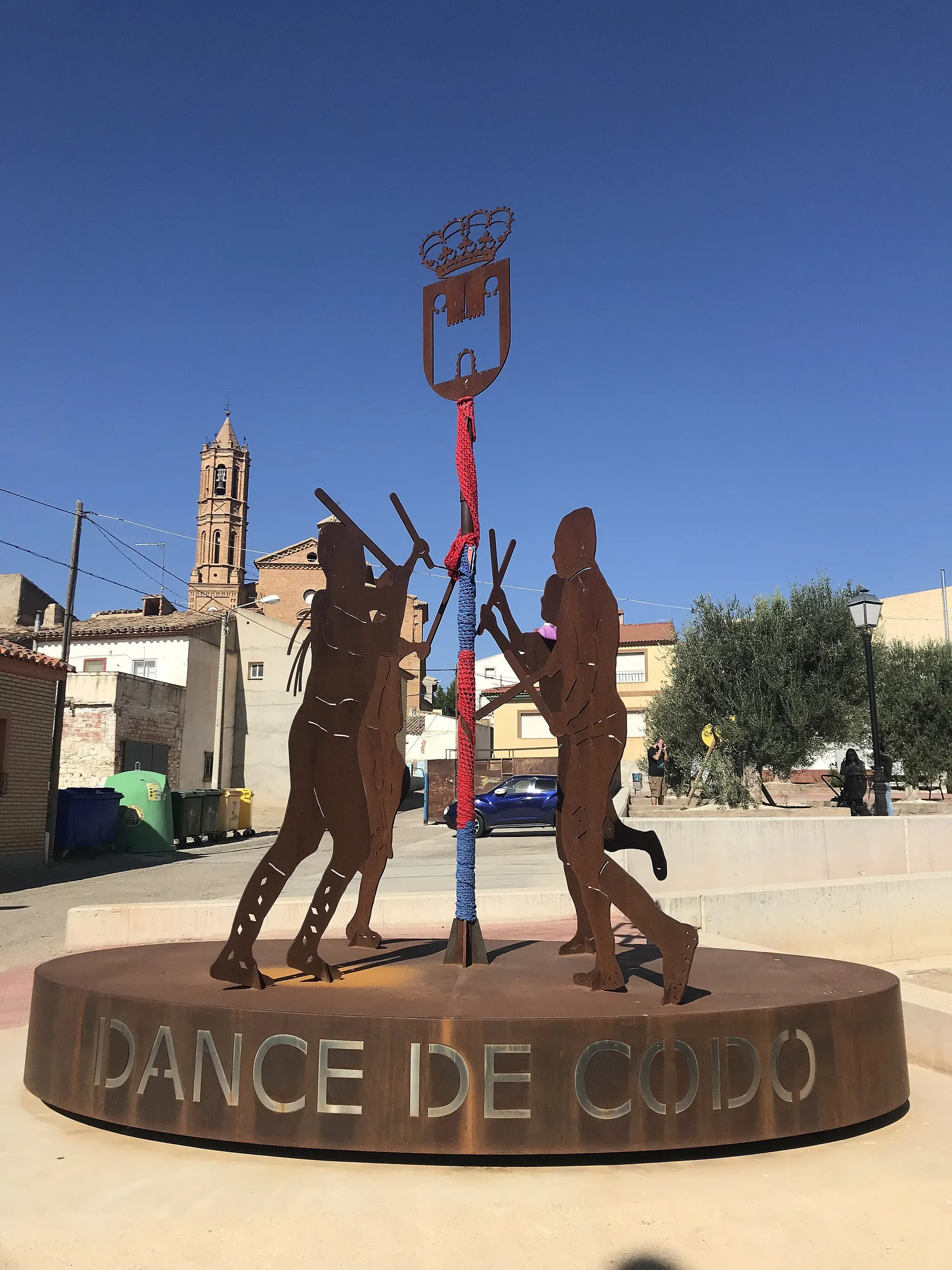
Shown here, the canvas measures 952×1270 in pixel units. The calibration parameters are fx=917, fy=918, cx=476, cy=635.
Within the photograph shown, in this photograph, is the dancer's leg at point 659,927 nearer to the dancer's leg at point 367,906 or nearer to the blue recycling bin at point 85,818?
the dancer's leg at point 367,906

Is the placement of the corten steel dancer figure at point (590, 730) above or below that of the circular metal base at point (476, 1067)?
above

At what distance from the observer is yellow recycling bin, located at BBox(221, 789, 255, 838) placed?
24.5 meters

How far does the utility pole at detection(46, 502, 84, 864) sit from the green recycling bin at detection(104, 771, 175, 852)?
1732 millimetres

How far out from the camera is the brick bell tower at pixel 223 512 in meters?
76.0

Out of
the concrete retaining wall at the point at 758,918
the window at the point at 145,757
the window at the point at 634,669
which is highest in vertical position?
the window at the point at 634,669

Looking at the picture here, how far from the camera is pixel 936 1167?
3.93 m

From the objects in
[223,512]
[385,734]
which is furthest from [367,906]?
[223,512]

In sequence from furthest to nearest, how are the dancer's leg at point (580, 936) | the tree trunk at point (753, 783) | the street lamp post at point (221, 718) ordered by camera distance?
1. the street lamp post at point (221, 718)
2. the tree trunk at point (753, 783)
3. the dancer's leg at point (580, 936)

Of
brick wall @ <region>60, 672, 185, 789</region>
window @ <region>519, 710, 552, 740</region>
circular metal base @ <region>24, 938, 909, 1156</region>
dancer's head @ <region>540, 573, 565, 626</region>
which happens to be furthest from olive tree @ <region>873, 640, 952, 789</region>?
circular metal base @ <region>24, 938, 909, 1156</region>

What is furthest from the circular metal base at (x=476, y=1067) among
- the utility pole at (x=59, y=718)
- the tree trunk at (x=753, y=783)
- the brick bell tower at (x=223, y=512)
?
the brick bell tower at (x=223, y=512)

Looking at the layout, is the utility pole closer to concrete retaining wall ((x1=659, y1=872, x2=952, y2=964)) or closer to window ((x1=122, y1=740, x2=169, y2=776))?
window ((x1=122, y1=740, x2=169, y2=776))

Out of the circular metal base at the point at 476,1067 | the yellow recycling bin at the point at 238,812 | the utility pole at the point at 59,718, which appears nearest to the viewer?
the circular metal base at the point at 476,1067

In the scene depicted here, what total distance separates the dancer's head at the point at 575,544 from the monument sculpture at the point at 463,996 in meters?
0.01

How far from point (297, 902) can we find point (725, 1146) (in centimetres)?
551
